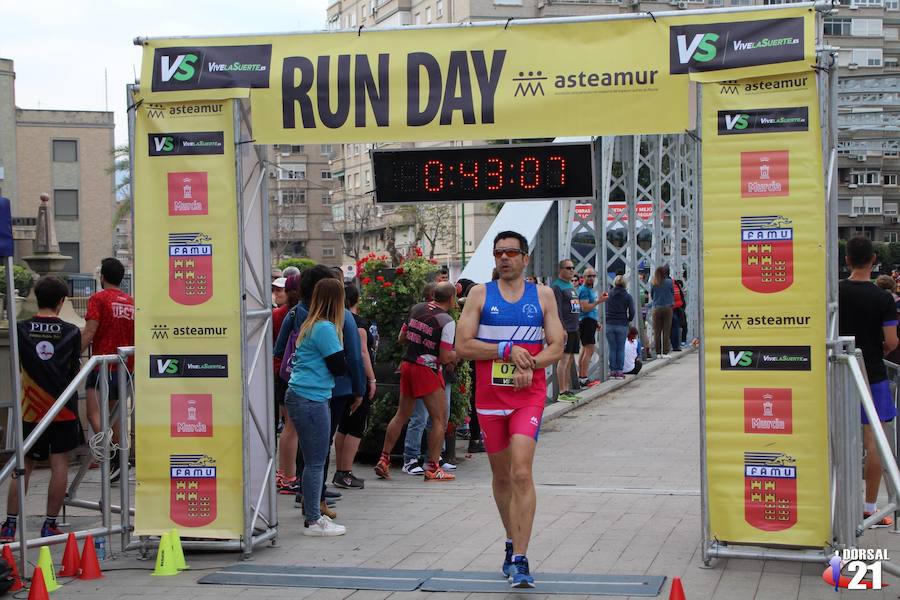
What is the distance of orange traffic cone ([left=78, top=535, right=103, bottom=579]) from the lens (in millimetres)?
7355

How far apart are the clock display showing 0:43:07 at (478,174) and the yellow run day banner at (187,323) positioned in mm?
3960

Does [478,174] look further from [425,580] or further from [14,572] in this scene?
[14,572]

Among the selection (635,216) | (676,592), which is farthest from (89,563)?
(635,216)

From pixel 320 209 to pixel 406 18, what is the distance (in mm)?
23635

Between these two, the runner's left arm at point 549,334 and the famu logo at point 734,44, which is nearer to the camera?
the runner's left arm at point 549,334

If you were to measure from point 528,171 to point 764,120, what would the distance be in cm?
460

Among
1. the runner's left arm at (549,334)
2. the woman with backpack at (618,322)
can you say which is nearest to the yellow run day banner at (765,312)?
the runner's left arm at (549,334)

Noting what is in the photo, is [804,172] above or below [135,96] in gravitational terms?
below

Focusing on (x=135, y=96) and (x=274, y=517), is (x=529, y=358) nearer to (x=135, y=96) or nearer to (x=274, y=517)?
(x=274, y=517)

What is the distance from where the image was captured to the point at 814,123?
279 inches

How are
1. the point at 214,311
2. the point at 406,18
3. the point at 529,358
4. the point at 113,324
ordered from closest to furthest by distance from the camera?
the point at 529,358 < the point at 214,311 < the point at 113,324 < the point at 406,18

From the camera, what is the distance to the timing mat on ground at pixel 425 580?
265 inches

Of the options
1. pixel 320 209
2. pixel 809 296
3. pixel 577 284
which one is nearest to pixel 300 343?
pixel 809 296

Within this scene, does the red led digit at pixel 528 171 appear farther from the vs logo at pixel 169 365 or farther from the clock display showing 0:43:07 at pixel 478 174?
the vs logo at pixel 169 365
